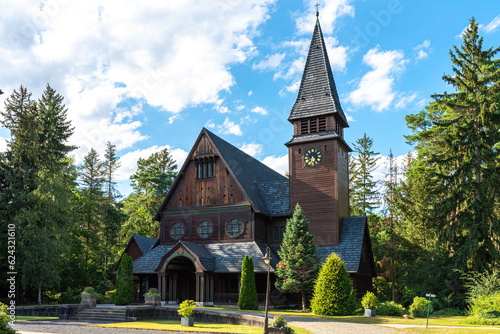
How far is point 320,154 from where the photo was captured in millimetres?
32188

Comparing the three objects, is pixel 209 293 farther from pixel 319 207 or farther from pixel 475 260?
pixel 475 260

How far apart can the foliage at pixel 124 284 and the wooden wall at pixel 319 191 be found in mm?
12223

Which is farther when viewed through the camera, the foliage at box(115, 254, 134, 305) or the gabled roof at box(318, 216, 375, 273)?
the gabled roof at box(318, 216, 375, 273)

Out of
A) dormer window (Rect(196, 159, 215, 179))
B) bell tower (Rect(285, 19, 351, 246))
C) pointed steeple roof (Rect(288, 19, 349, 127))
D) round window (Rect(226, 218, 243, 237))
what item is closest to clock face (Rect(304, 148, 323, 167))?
bell tower (Rect(285, 19, 351, 246))

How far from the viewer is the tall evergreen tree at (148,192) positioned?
55281 mm

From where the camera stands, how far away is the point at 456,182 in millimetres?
29781

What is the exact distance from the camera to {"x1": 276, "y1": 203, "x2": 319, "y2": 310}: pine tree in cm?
2686

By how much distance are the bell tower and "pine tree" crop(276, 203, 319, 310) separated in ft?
12.0

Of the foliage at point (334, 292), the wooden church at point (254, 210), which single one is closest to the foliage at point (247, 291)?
the wooden church at point (254, 210)

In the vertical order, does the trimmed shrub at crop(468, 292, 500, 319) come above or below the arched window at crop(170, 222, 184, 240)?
below

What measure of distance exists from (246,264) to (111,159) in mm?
48937

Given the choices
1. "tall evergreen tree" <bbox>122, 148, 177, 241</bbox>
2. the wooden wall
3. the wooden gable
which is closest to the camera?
the wooden wall

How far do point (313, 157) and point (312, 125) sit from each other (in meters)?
2.63

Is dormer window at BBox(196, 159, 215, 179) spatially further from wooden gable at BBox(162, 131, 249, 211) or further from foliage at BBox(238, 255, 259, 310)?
foliage at BBox(238, 255, 259, 310)
